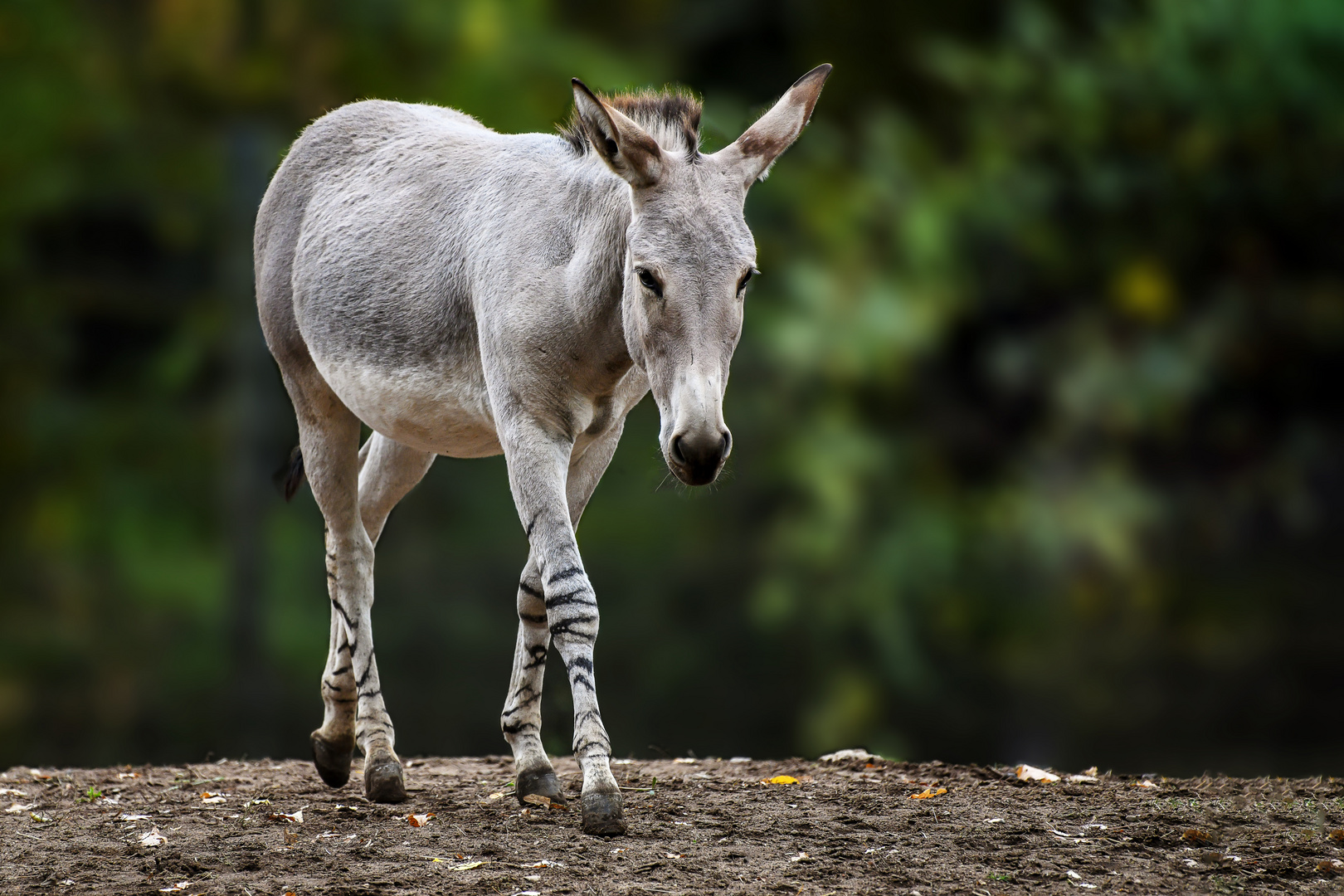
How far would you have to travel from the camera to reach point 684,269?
3.46 metres

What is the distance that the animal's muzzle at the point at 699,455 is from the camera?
3.28m

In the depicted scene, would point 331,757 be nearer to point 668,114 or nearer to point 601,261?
point 601,261

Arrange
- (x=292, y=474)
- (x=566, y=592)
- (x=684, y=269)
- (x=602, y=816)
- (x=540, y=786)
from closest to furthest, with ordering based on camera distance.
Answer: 1. (x=684, y=269)
2. (x=602, y=816)
3. (x=566, y=592)
4. (x=540, y=786)
5. (x=292, y=474)

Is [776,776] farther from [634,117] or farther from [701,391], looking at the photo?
[634,117]

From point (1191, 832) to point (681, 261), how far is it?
2436 mm

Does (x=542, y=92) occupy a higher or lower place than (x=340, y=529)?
higher

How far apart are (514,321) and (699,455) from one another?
38.7 inches

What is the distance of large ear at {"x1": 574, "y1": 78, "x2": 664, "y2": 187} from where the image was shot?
351 cm

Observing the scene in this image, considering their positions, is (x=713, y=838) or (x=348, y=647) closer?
(x=713, y=838)

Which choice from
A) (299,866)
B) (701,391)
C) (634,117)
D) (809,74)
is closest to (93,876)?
(299,866)

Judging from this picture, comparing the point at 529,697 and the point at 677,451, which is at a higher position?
the point at 677,451

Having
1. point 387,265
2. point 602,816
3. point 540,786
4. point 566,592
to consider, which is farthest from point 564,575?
point 387,265

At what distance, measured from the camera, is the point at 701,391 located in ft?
10.9

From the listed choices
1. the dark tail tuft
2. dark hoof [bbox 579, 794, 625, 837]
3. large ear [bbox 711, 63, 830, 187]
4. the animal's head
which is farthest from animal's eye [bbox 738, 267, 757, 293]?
the dark tail tuft
